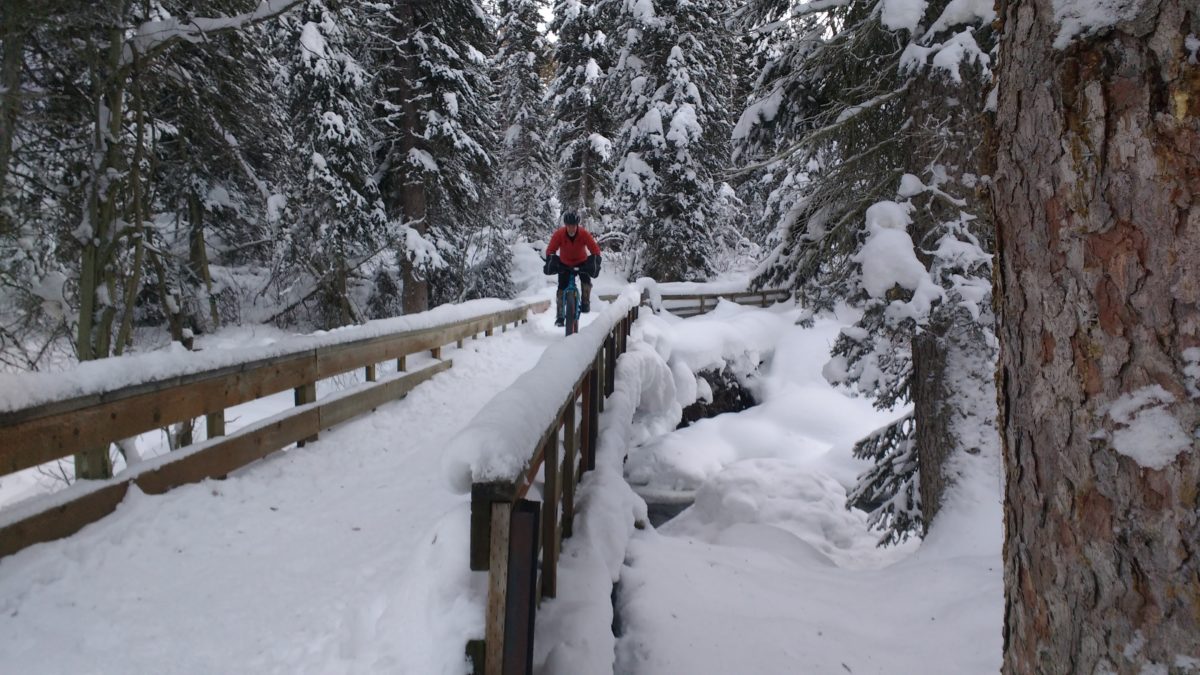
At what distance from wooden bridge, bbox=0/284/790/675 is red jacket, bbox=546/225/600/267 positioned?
3695 millimetres

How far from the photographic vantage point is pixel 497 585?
6.33 ft

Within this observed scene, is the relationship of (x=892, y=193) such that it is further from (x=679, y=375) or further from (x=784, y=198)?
(x=784, y=198)

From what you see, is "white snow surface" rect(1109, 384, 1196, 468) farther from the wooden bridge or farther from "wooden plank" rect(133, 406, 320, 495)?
"wooden plank" rect(133, 406, 320, 495)

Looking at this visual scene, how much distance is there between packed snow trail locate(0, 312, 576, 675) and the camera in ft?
8.11

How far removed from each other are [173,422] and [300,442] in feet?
4.76

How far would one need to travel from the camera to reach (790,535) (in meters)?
6.32

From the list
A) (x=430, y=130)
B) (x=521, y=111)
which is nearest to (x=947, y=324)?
(x=430, y=130)

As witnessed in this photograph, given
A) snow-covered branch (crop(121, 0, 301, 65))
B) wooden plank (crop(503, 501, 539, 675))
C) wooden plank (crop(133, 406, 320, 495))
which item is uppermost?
snow-covered branch (crop(121, 0, 301, 65))

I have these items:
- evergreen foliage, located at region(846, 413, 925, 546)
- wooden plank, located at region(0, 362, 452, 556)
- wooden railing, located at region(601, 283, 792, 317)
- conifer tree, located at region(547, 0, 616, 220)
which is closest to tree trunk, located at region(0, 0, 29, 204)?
wooden plank, located at region(0, 362, 452, 556)

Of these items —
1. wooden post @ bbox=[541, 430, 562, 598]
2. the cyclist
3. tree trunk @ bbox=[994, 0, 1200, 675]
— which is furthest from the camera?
the cyclist

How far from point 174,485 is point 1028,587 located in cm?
435

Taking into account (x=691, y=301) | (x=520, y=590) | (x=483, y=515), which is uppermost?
(x=483, y=515)

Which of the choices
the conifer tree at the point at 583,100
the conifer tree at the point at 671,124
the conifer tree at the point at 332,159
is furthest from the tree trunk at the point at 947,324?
the conifer tree at the point at 583,100

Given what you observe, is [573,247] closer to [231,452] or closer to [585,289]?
[585,289]
